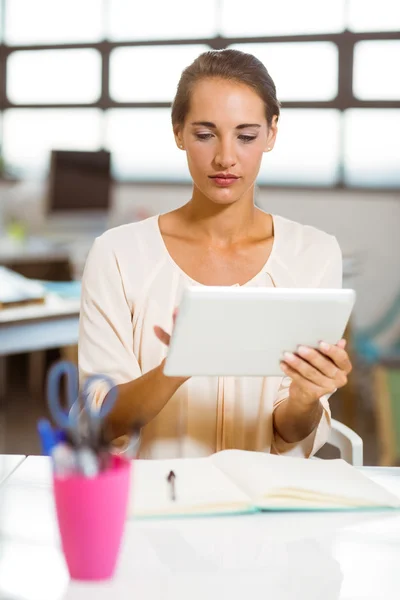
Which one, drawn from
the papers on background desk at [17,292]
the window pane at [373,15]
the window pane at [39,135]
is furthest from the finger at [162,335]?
the window pane at [39,135]

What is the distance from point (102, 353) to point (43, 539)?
0.54 m

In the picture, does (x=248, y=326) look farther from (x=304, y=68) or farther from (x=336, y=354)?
(x=304, y=68)

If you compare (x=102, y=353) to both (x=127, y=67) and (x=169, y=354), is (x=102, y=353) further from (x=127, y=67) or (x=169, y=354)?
(x=127, y=67)

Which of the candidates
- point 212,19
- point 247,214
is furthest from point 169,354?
point 212,19

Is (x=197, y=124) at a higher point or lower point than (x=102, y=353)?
higher

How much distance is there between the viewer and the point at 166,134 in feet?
17.4

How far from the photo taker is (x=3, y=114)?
562cm

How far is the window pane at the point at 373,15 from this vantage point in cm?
475

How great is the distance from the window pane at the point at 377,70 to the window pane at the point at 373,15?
9 centimetres

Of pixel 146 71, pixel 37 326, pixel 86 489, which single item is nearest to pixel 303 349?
pixel 86 489

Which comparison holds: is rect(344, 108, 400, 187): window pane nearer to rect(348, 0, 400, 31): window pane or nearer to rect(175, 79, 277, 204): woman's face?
rect(348, 0, 400, 31): window pane

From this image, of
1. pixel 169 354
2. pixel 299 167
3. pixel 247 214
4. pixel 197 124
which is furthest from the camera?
pixel 299 167

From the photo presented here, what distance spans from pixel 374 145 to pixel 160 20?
156 cm

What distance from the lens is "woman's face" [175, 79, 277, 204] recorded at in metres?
1.38
